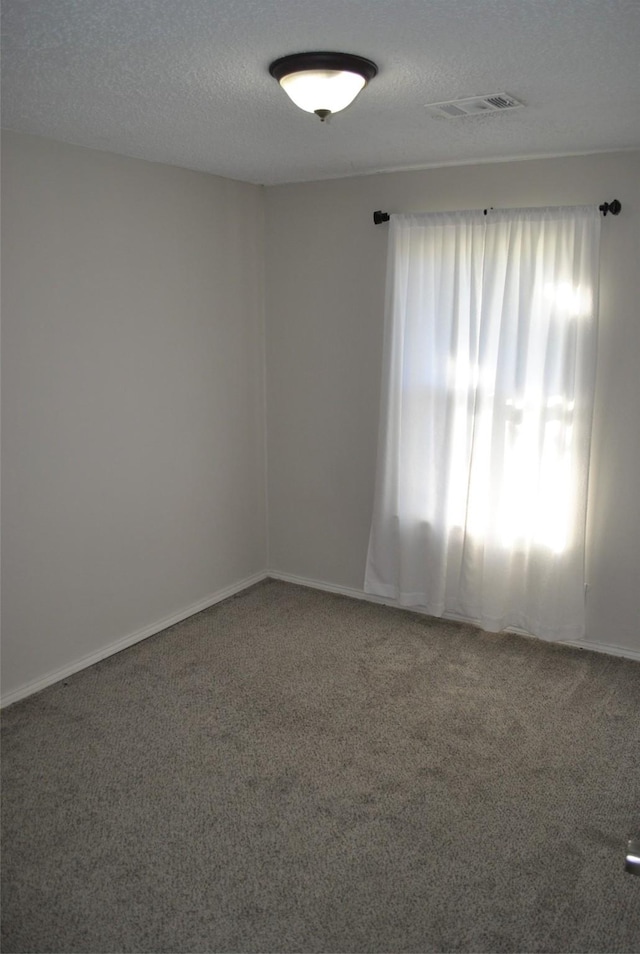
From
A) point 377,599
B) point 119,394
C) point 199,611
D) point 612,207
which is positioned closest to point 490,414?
point 612,207

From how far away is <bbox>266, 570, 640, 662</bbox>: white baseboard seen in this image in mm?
3885

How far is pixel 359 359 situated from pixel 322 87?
2.15m

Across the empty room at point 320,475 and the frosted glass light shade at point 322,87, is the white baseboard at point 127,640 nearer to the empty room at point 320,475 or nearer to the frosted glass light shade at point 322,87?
the empty room at point 320,475

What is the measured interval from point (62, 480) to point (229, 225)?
5.89 feet

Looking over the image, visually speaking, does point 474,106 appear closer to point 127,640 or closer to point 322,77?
point 322,77

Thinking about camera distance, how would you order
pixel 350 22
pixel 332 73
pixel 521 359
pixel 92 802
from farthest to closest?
pixel 521 359, pixel 92 802, pixel 332 73, pixel 350 22

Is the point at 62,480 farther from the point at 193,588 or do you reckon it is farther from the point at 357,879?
the point at 357,879

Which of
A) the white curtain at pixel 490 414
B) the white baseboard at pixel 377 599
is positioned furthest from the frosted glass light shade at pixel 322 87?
the white baseboard at pixel 377 599

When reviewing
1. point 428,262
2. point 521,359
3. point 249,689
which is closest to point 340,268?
point 428,262

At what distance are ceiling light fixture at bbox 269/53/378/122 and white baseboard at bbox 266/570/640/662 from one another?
2.83m

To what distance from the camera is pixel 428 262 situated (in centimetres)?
401

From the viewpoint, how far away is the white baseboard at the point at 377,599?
388cm

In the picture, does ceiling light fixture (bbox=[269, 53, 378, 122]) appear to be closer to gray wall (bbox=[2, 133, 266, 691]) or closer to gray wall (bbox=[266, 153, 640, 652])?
gray wall (bbox=[2, 133, 266, 691])

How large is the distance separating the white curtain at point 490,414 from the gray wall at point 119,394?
948 millimetres
